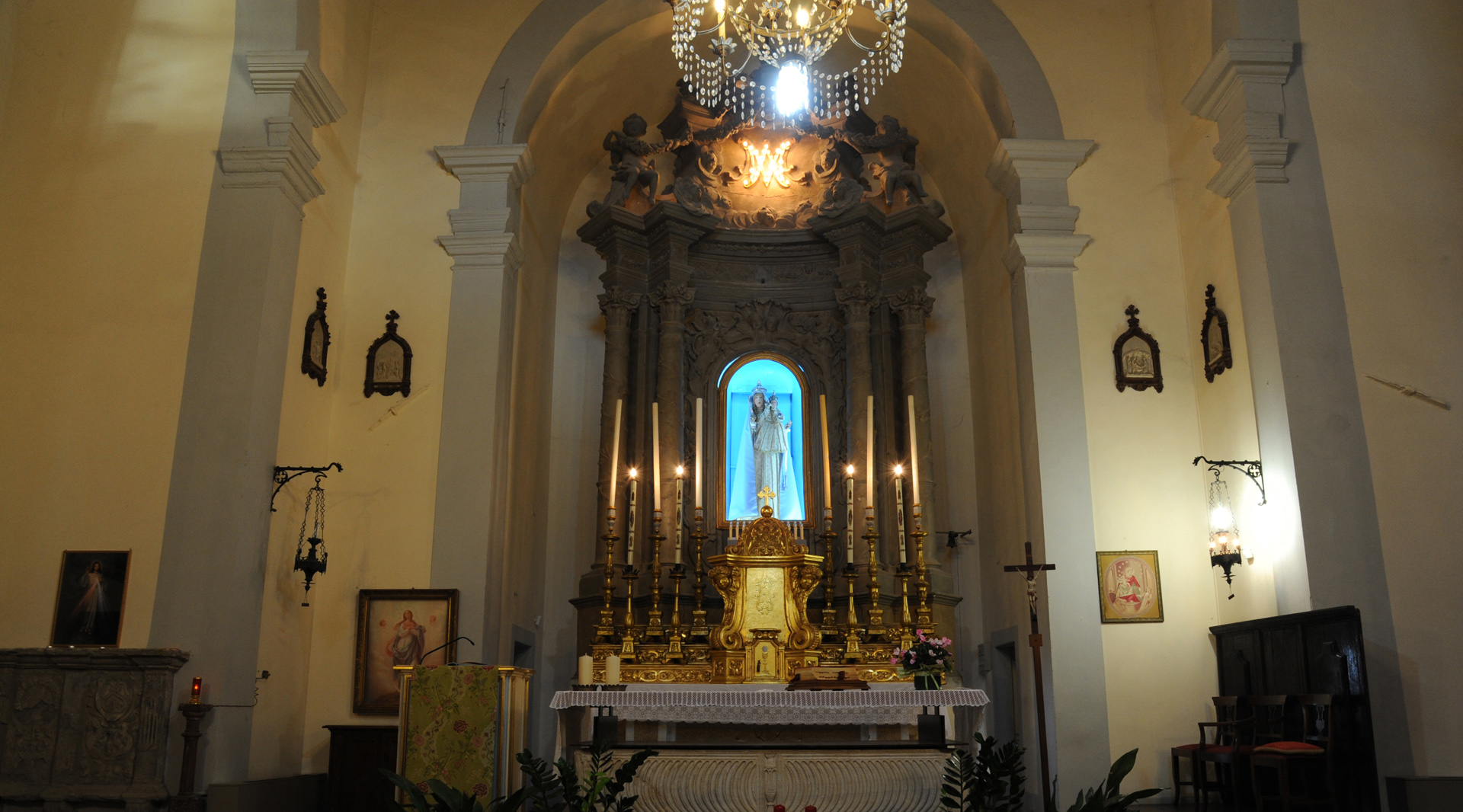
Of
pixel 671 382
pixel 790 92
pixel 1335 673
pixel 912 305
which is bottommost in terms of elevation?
pixel 1335 673

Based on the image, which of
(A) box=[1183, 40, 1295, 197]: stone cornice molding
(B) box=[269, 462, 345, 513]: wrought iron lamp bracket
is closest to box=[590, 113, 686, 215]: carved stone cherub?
(B) box=[269, 462, 345, 513]: wrought iron lamp bracket

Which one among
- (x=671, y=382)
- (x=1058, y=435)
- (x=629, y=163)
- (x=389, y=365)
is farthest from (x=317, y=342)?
(x=1058, y=435)

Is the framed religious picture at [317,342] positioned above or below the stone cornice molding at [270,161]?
below

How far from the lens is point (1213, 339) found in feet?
27.2

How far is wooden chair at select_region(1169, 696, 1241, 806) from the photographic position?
7.12 m

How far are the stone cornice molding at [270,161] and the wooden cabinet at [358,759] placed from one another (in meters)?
3.69

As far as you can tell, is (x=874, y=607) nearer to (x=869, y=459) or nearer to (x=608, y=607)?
(x=869, y=459)

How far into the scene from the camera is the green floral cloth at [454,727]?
646 centimetres

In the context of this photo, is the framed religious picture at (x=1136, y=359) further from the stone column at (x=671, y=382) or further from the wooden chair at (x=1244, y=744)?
the stone column at (x=671, y=382)

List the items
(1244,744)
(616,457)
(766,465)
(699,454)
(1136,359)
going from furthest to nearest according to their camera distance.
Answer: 1. (766,465)
2. (699,454)
3. (616,457)
4. (1136,359)
5. (1244,744)

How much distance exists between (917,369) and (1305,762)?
5127 mm

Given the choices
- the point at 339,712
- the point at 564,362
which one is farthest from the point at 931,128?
the point at 339,712

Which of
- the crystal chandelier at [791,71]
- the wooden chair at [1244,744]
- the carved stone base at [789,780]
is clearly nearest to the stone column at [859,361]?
the crystal chandelier at [791,71]

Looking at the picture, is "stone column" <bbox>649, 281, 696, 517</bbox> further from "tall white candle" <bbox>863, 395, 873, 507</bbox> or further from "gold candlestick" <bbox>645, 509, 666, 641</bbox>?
"tall white candle" <bbox>863, 395, 873, 507</bbox>
